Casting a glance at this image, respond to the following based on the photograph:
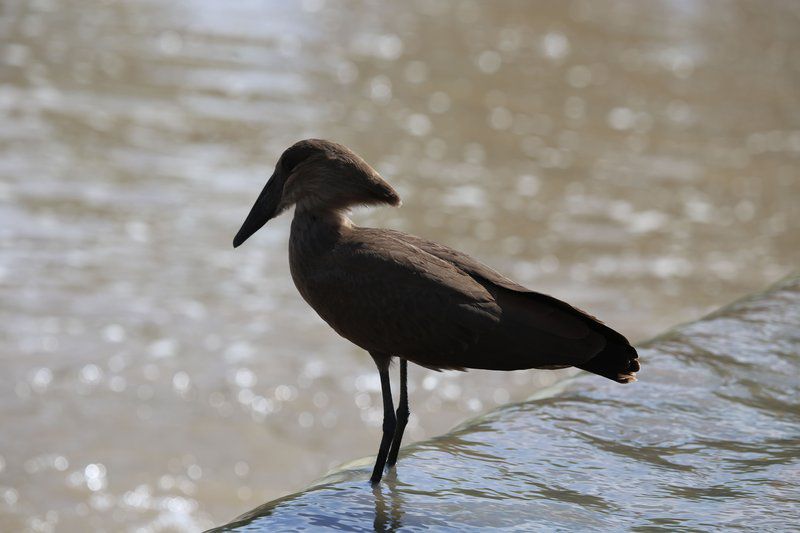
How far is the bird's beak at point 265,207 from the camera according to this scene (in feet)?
11.9

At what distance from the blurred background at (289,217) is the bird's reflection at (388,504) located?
9.87 feet

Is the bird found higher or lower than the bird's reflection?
higher

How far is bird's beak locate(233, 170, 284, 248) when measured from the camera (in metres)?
3.64

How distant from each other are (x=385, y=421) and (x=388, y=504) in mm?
246

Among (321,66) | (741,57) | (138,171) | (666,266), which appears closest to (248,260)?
(138,171)

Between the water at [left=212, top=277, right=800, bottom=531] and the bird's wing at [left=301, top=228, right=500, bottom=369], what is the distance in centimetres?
43

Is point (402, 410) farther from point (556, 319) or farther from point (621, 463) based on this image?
point (621, 463)

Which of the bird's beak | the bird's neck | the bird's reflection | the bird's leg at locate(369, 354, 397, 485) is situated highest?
the bird's beak

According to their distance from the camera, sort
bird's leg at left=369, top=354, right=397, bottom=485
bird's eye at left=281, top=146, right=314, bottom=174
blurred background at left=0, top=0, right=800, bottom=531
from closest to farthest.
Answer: bird's leg at left=369, top=354, right=397, bottom=485
bird's eye at left=281, top=146, right=314, bottom=174
blurred background at left=0, top=0, right=800, bottom=531

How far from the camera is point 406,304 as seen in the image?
10.6 feet

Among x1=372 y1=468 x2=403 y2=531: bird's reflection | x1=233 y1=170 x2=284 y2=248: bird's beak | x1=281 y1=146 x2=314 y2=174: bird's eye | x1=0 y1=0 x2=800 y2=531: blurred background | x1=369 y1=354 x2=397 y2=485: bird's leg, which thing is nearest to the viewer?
x1=372 y1=468 x2=403 y2=531: bird's reflection

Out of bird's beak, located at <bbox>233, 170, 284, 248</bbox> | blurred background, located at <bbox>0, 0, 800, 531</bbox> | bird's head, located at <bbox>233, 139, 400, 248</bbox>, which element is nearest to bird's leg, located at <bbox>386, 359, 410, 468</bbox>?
bird's head, located at <bbox>233, 139, 400, 248</bbox>

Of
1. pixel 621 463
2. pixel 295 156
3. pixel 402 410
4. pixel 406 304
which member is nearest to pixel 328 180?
pixel 295 156

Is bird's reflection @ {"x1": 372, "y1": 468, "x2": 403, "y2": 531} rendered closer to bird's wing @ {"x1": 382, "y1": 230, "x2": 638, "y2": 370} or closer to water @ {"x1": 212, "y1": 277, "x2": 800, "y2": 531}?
water @ {"x1": 212, "y1": 277, "x2": 800, "y2": 531}
